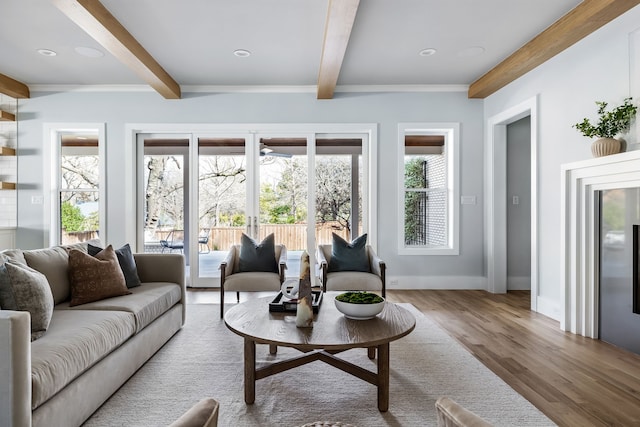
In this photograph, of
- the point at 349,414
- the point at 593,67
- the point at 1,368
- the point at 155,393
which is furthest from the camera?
the point at 593,67

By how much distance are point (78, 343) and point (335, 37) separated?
9.73 ft

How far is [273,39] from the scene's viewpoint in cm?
375

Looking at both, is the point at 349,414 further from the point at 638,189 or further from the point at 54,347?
the point at 638,189

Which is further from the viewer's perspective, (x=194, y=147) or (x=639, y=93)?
(x=194, y=147)

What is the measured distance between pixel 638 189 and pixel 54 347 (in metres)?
3.81

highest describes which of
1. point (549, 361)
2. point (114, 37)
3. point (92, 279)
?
point (114, 37)

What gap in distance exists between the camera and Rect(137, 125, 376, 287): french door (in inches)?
208

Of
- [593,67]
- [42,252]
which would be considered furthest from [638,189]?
[42,252]

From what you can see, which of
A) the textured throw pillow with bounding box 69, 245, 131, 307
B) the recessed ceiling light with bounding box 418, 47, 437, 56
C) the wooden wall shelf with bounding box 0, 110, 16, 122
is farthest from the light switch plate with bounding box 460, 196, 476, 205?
the wooden wall shelf with bounding box 0, 110, 16, 122

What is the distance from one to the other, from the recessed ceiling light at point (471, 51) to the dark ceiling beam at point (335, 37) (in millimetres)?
1310

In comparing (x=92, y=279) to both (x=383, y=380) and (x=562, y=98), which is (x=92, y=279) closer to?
(x=383, y=380)

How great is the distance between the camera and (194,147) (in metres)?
5.26

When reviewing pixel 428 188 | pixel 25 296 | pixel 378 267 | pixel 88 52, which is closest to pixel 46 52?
pixel 88 52

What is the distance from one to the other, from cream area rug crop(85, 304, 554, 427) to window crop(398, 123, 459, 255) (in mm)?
2433
